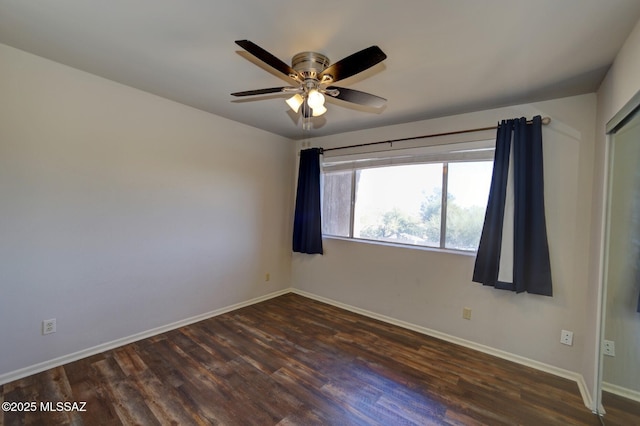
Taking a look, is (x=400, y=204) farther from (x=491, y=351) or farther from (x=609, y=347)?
(x=609, y=347)

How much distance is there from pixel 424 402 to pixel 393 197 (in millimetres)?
2121

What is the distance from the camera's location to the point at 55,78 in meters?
2.13

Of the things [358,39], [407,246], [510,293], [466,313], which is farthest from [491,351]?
[358,39]

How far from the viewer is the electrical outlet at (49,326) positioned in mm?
2146

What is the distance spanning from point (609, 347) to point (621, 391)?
25 centimetres

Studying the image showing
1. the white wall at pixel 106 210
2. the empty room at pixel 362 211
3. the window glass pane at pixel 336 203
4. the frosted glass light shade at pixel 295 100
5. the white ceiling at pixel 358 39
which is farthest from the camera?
the window glass pane at pixel 336 203

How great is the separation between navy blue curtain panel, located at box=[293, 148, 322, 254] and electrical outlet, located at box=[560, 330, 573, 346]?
2.65 metres

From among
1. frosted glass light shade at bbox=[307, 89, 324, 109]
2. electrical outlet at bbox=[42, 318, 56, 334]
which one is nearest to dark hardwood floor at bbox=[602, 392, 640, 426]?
frosted glass light shade at bbox=[307, 89, 324, 109]

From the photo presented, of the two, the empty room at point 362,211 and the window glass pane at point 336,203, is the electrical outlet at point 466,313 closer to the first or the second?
the empty room at point 362,211

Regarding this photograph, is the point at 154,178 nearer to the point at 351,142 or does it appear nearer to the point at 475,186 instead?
the point at 351,142

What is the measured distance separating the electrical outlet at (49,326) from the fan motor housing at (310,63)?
9.11 feet

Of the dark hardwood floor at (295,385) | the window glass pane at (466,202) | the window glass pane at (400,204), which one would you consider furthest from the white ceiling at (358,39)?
the dark hardwood floor at (295,385)

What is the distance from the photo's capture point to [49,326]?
7.12ft

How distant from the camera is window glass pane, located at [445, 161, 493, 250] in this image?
2717 mm
